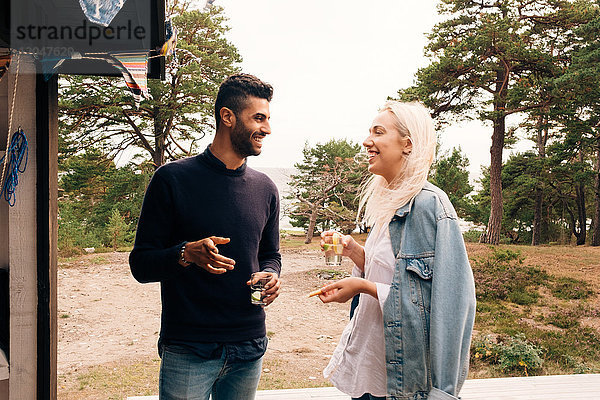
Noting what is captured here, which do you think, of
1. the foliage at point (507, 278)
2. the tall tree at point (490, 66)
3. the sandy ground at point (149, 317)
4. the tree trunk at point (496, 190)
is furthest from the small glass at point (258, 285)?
the tree trunk at point (496, 190)

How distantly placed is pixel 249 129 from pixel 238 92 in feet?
0.35

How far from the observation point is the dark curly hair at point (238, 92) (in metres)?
1.29

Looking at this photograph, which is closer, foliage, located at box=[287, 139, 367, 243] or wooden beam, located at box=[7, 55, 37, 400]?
wooden beam, located at box=[7, 55, 37, 400]

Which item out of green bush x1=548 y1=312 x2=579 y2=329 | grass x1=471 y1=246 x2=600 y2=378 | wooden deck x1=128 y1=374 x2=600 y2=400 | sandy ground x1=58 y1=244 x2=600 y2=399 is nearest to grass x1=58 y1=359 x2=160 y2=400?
sandy ground x1=58 y1=244 x2=600 y2=399

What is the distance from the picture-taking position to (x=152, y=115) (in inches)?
313

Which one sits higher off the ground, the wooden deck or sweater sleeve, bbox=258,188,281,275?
sweater sleeve, bbox=258,188,281,275

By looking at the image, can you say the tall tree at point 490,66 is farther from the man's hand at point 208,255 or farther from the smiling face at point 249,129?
the man's hand at point 208,255

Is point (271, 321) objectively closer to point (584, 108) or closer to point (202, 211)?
point (202, 211)

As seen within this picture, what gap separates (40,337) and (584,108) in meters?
8.18

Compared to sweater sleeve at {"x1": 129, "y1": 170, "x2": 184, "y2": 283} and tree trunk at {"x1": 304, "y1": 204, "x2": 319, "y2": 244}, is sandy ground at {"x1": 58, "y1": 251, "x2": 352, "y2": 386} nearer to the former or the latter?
tree trunk at {"x1": 304, "y1": 204, "x2": 319, "y2": 244}

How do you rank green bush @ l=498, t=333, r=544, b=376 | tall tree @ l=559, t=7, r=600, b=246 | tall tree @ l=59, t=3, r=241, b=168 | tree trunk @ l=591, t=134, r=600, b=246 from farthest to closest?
tall tree @ l=59, t=3, r=241, b=168 → tree trunk @ l=591, t=134, r=600, b=246 → tall tree @ l=559, t=7, r=600, b=246 → green bush @ l=498, t=333, r=544, b=376

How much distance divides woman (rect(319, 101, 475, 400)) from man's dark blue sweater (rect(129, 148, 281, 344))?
23cm

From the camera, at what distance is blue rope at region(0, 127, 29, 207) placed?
4.72ft

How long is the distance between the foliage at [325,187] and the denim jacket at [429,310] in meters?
6.67
